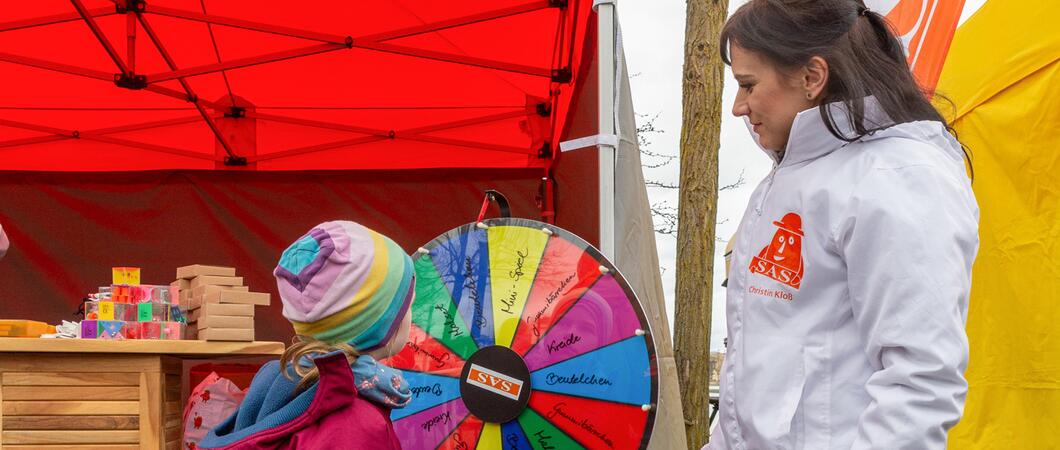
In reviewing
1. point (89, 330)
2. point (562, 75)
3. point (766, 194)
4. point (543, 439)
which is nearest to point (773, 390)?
point (766, 194)

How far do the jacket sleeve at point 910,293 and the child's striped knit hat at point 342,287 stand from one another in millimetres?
925

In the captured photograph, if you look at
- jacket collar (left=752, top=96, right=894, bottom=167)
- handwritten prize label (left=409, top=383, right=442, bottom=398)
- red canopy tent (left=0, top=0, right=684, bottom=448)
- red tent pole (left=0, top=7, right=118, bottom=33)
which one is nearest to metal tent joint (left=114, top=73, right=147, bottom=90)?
red canopy tent (left=0, top=0, right=684, bottom=448)

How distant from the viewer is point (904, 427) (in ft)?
4.25

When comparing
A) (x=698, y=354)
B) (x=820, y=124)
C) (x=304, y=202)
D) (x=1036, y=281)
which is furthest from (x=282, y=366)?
(x=304, y=202)

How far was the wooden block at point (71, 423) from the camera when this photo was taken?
9.73 ft

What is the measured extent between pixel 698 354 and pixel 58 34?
11.1 feet

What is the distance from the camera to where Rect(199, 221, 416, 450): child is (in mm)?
1845

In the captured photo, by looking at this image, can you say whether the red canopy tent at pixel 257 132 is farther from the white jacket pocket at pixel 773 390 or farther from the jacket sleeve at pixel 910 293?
the jacket sleeve at pixel 910 293

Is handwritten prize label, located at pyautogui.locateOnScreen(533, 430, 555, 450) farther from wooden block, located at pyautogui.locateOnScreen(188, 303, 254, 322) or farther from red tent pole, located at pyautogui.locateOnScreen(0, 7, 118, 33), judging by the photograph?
red tent pole, located at pyautogui.locateOnScreen(0, 7, 118, 33)

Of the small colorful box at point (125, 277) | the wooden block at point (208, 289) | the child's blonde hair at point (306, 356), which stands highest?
the small colorful box at point (125, 277)

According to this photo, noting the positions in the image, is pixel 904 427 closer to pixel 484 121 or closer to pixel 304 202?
pixel 484 121

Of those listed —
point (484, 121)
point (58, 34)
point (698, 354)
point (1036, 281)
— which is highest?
point (58, 34)

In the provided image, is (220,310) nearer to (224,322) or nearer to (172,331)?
(224,322)

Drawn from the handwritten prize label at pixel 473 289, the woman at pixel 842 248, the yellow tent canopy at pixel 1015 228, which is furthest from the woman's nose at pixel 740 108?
the handwritten prize label at pixel 473 289
